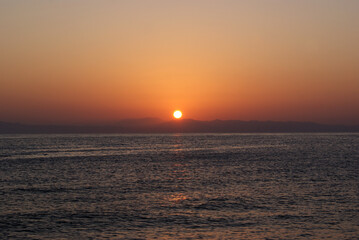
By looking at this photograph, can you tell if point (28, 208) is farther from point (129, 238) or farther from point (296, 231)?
point (296, 231)

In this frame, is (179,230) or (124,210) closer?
(179,230)

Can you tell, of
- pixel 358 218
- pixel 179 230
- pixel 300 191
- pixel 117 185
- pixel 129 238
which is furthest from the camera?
pixel 117 185

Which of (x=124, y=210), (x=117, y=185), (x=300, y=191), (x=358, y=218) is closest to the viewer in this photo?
(x=358, y=218)

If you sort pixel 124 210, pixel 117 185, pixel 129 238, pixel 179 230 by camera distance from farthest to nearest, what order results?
pixel 117 185 < pixel 124 210 < pixel 179 230 < pixel 129 238

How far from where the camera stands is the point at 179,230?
26750 mm

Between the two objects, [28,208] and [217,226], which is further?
[28,208]

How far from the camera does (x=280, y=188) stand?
44.8m

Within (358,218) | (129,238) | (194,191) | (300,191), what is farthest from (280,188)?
(129,238)

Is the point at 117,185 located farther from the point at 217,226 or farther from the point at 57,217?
the point at 217,226

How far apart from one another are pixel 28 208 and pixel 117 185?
1606 cm

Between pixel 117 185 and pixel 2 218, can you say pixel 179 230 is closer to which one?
pixel 2 218

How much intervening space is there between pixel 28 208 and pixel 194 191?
55.0 ft

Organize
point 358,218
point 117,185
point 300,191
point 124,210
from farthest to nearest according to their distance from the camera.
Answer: point 117,185 → point 300,191 → point 124,210 → point 358,218

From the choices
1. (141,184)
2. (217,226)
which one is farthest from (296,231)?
(141,184)
